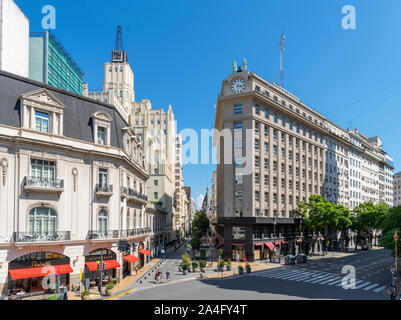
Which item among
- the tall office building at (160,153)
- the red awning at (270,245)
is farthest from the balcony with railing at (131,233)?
the tall office building at (160,153)

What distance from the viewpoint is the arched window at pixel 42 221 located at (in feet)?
88.7

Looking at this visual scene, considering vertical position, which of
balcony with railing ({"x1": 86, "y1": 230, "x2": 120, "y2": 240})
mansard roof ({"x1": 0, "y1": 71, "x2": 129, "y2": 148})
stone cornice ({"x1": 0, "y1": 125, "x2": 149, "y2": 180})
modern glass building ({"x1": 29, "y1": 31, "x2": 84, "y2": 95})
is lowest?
balcony with railing ({"x1": 86, "y1": 230, "x2": 120, "y2": 240})

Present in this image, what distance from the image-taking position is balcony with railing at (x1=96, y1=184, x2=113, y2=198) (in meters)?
31.3

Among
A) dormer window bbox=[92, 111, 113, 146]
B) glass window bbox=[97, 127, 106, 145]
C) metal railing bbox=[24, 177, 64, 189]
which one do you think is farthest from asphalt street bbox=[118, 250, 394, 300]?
dormer window bbox=[92, 111, 113, 146]

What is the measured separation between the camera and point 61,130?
1164 inches

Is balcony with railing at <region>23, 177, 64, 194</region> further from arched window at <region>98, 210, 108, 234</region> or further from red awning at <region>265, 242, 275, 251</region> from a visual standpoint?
red awning at <region>265, 242, 275, 251</region>

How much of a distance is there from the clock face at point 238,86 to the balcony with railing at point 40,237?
39006mm

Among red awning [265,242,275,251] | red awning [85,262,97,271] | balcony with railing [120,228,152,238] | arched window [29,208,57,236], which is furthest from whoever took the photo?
red awning [265,242,275,251]

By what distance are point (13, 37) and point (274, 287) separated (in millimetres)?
51291

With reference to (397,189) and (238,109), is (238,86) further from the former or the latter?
(397,189)

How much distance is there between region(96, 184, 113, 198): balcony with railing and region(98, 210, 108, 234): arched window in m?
1.74

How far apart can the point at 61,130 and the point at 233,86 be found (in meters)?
35.7
